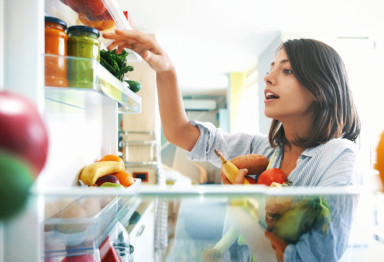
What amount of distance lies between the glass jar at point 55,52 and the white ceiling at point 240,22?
215 centimetres

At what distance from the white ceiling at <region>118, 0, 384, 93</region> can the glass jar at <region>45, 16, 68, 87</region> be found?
2147mm

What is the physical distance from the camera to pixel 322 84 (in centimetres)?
72

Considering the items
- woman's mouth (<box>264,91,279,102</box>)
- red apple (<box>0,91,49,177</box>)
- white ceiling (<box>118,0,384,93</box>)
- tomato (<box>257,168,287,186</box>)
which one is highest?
white ceiling (<box>118,0,384,93</box>)

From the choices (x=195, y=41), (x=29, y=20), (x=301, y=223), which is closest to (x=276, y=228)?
(x=301, y=223)

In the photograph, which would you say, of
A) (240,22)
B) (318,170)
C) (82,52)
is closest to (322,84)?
(318,170)

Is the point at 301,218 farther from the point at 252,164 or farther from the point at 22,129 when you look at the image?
the point at 252,164

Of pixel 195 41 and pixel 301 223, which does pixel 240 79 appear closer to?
pixel 195 41

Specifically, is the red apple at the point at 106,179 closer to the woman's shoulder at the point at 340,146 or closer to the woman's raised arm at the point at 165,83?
the woman's raised arm at the point at 165,83

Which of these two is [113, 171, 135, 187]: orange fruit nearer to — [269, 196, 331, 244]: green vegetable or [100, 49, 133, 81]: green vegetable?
[100, 49, 133, 81]: green vegetable

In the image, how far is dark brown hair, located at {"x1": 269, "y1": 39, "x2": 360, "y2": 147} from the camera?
0.71 metres

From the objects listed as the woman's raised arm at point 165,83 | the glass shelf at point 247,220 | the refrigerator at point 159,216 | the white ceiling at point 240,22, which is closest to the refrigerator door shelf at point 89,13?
the woman's raised arm at point 165,83

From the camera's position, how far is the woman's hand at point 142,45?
630mm

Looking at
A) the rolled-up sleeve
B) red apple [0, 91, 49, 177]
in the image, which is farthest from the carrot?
red apple [0, 91, 49, 177]

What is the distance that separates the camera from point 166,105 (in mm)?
897
